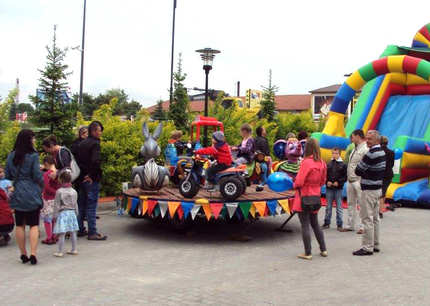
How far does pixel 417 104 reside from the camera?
14578mm

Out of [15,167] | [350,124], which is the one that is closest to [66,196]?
[15,167]

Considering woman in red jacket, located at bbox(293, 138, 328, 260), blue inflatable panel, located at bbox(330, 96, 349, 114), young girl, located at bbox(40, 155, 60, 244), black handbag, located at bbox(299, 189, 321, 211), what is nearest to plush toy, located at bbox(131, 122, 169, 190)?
young girl, located at bbox(40, 155, 60, 244)

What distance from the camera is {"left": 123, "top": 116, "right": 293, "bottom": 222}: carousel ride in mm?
7824

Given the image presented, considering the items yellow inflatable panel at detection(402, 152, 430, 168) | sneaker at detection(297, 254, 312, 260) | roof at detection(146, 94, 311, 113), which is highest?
roof at detection(146, 94, 311, 113)

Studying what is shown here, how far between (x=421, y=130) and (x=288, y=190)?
6.76m

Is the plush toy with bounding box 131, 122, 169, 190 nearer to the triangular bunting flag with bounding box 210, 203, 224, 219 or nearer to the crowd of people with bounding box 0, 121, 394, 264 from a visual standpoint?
the crowd of people with bounding box 0, 121, 394, 264

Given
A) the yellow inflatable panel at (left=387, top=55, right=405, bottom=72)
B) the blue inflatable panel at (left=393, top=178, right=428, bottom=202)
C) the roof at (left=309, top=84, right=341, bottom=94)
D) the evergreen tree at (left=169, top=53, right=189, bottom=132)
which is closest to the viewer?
the blue inflatable panel at (left=393, top=178, right=428, bottom=202)

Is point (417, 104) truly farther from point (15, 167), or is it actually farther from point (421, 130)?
point (15, 167)

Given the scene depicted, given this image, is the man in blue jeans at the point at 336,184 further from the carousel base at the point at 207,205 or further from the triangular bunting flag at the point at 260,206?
the triangular bunting flag at the point at 260,206

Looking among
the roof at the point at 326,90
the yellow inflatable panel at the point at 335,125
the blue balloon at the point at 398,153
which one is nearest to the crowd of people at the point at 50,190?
the yellow inflatable panel at the point at 335,125

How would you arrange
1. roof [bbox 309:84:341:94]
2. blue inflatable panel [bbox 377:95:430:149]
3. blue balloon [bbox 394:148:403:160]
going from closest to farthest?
blue balloon [bbox 394:148:403:160] → blue inflatable panel [bbox 377:95:430:149] → roof [bbox 309:84:341:94]

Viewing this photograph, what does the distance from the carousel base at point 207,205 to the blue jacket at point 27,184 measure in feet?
6.63

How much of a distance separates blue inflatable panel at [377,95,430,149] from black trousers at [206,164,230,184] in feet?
24.2

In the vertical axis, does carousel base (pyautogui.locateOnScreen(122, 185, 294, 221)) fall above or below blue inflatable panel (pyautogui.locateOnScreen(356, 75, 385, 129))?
below
